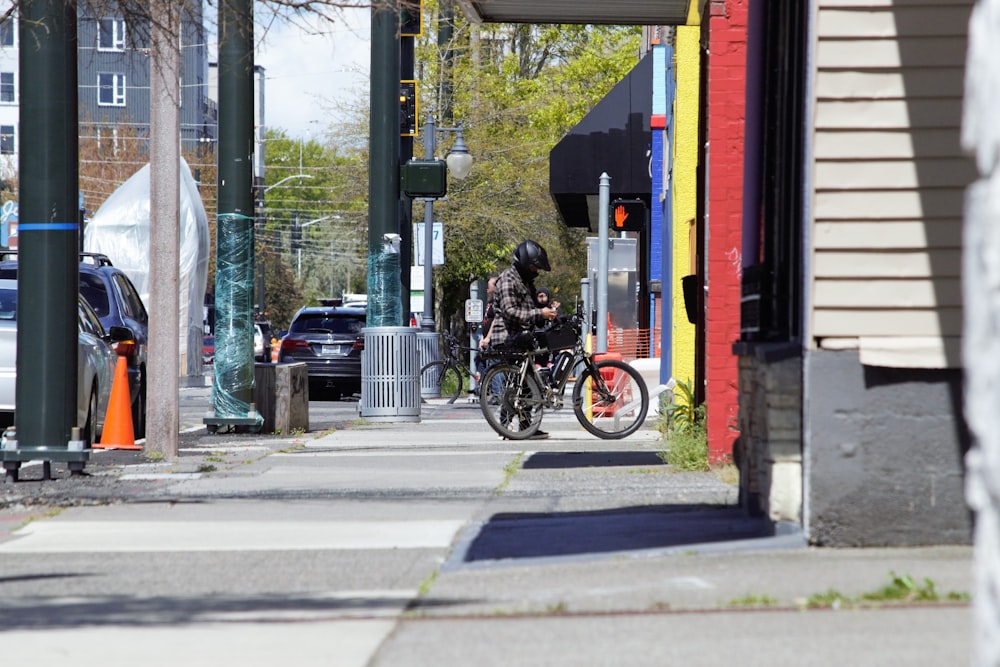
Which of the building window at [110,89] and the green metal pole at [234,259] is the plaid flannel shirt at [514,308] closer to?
the green metal pole at [234,259]

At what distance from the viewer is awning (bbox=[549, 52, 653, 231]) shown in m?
23.6

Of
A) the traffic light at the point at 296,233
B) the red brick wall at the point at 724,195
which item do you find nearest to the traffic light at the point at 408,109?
the red brick wall at the point at 724,195

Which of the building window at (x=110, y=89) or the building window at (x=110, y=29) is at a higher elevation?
the building window at (x=110, y=89)

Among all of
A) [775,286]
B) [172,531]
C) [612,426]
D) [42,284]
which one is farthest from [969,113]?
[612,426]

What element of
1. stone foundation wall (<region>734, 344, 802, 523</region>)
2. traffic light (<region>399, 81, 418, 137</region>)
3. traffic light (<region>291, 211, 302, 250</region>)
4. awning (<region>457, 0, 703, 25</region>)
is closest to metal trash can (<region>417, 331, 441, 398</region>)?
traffic light (<region>399, 81, 418, 137</region>)

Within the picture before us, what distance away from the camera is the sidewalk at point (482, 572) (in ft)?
15.5

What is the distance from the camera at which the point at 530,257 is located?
1456 centimetres

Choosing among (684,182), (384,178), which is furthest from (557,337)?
(384,178)

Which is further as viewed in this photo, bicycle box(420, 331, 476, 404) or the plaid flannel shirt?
bicycle box(420, 331, 476, 404)

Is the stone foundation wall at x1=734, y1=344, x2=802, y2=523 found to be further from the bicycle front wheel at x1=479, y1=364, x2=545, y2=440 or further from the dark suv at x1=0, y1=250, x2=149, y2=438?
the dark suv at x1=0, y1=250, x2=149, y2=438

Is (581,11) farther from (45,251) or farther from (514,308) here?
(45,251)

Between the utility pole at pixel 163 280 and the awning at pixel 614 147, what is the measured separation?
11.0m

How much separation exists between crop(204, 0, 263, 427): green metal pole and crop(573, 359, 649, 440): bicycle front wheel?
3.55 meters

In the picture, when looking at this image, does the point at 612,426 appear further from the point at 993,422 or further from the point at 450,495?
the point at 993,422
